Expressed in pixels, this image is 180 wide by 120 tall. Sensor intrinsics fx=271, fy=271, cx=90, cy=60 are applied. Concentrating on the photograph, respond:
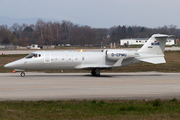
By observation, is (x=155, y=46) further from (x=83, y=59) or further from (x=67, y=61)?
(x=67, y=61)

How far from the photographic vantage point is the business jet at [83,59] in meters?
28.9

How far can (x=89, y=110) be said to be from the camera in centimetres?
1274

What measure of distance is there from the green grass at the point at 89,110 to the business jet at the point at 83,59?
14.2m

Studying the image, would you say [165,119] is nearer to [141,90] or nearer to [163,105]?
[163,105]

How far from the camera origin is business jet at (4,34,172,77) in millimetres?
28891

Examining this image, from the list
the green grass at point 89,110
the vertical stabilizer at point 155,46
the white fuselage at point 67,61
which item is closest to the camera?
the green grass at point 89,110

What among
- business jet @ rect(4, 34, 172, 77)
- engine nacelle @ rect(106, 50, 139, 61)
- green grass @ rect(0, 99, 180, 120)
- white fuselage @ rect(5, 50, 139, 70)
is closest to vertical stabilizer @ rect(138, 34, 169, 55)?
business jet @ rect(4, 34, 172, 77)

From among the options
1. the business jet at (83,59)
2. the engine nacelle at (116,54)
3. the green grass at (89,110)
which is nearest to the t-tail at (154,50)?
the business jet at (83,59)

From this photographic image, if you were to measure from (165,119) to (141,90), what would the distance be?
8.82m

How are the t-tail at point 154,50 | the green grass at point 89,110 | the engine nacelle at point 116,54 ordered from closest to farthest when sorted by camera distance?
the green grass at point 89,110 < the engine nacelle at point 116,54 < the t-tail at point 154,50

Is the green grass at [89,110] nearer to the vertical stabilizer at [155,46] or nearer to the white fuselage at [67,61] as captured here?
the white fuselage at [67,61]

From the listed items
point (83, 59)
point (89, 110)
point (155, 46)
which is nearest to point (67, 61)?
point (83, 59)

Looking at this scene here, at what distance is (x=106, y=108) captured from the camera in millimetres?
13156

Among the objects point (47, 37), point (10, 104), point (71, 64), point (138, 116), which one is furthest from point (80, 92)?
point (47, 37)
